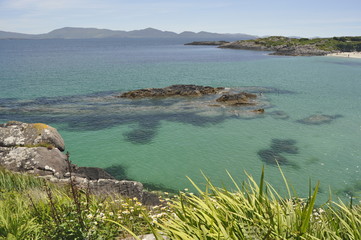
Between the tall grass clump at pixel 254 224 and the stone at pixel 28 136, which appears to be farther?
the stone at pixel 28 136

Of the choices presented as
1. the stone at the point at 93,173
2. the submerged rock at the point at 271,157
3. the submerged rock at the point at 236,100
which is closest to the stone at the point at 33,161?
the stone at the point at 93,173

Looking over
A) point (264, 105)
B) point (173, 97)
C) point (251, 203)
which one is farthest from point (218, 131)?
point (251, 203)

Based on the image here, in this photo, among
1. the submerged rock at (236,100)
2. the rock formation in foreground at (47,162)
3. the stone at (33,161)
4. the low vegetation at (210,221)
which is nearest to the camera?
the low vegetation at (210,221)

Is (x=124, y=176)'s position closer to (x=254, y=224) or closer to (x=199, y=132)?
(x=199, y=132)

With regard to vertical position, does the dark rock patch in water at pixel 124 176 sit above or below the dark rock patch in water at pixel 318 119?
below

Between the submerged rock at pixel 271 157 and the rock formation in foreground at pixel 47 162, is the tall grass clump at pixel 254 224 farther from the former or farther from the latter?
the submerged rock at pixel 271 157

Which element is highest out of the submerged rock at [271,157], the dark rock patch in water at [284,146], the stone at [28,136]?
the stone at [28,136]

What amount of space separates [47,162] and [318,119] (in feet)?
86.9

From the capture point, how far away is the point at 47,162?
51.8 feet

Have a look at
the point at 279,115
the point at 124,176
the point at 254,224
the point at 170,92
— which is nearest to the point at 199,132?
the point at 124,176

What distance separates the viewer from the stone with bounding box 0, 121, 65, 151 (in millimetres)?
18594

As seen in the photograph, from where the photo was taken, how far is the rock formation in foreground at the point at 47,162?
1270 centimetres

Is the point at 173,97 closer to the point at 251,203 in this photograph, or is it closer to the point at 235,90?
the point at 235,90

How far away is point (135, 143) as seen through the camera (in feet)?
74.0
